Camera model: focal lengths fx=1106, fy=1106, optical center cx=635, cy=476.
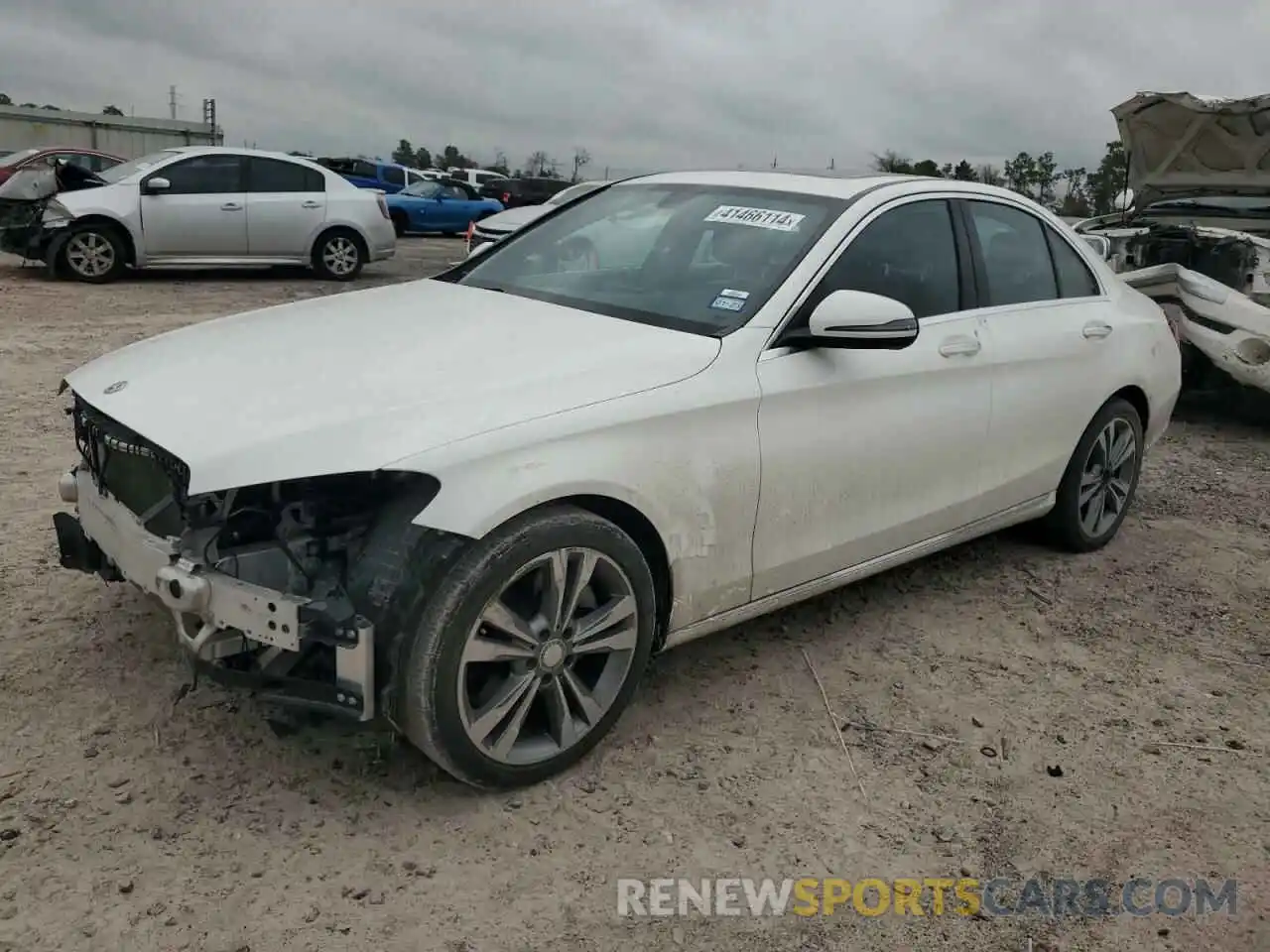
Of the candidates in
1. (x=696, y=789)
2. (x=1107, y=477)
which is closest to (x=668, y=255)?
(x=696, y=789)

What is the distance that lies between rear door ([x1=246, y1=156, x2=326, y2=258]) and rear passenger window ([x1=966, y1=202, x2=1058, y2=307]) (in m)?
9.80

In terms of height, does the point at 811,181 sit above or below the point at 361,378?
above

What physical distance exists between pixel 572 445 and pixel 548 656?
555 millimetres

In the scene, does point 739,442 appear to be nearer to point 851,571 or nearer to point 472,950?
point 851,571

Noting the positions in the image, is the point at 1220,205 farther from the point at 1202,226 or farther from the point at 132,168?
the point at 132,168

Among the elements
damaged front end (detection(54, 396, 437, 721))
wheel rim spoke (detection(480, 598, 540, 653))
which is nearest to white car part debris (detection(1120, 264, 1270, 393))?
wheel rim spoke (detection(480, 598, 540, 653))

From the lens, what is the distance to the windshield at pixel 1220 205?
29.3 feet

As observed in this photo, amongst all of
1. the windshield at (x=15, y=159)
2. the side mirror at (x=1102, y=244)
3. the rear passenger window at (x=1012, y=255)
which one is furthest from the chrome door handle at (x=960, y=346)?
the windshield at (x=15, y=159)

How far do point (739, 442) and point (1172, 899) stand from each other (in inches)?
62.3

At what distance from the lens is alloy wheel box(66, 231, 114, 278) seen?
11375mm

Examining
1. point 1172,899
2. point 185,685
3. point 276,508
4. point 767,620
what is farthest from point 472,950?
point 767,620

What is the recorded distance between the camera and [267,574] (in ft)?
8.78

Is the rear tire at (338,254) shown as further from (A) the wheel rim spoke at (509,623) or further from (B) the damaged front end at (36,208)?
(A) the wheel rim spoke at (509,623)

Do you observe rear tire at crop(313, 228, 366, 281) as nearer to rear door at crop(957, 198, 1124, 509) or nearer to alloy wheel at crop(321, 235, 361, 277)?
alloy wheel at crop(321, 235, 361, 277)
